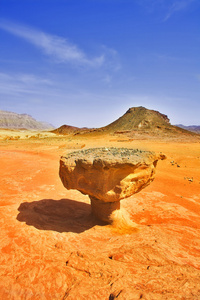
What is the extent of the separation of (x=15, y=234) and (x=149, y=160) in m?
3.70

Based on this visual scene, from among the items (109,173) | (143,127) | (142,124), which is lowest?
(109,173)

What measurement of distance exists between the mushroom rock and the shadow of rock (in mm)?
1116

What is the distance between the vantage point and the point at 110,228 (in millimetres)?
4738

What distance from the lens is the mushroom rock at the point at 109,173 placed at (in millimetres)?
4090

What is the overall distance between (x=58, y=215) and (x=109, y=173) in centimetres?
250

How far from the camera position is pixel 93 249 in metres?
3.79

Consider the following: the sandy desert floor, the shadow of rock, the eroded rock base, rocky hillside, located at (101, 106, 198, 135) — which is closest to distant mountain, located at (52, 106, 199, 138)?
rocky hillside, located at (101, 106, 198, 135)

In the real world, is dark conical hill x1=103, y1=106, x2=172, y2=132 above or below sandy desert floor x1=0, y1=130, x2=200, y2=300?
above

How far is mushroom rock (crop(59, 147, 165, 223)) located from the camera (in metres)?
4.09

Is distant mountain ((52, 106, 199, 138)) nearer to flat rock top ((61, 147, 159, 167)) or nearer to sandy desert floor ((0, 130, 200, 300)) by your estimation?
sandy desert floor ((0, 130, 200, 300))

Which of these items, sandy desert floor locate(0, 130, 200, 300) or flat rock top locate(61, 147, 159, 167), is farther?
flat rock top locate(61, 147, 159, 167)

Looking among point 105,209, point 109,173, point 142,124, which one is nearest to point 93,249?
point 105,209

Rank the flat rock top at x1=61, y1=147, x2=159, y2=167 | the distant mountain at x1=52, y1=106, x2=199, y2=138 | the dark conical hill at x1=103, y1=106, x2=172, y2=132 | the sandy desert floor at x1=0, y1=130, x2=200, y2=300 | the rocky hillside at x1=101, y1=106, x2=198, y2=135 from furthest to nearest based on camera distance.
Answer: the dark conical hill at x1=103, y1=106, x2=172, y2=132
the rocky hillside at x1=101, y1=106, x2=198, y2=135
the distant mountain at x1=52, y1=106, x2=199, y2=138
the flat rock top at x1=61, y1=147, x2=159, y2=167
the sandy desert floor at x1=0, y1=130, x2=200, y2=300

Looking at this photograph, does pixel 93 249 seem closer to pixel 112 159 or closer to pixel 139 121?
pixel 112 159
